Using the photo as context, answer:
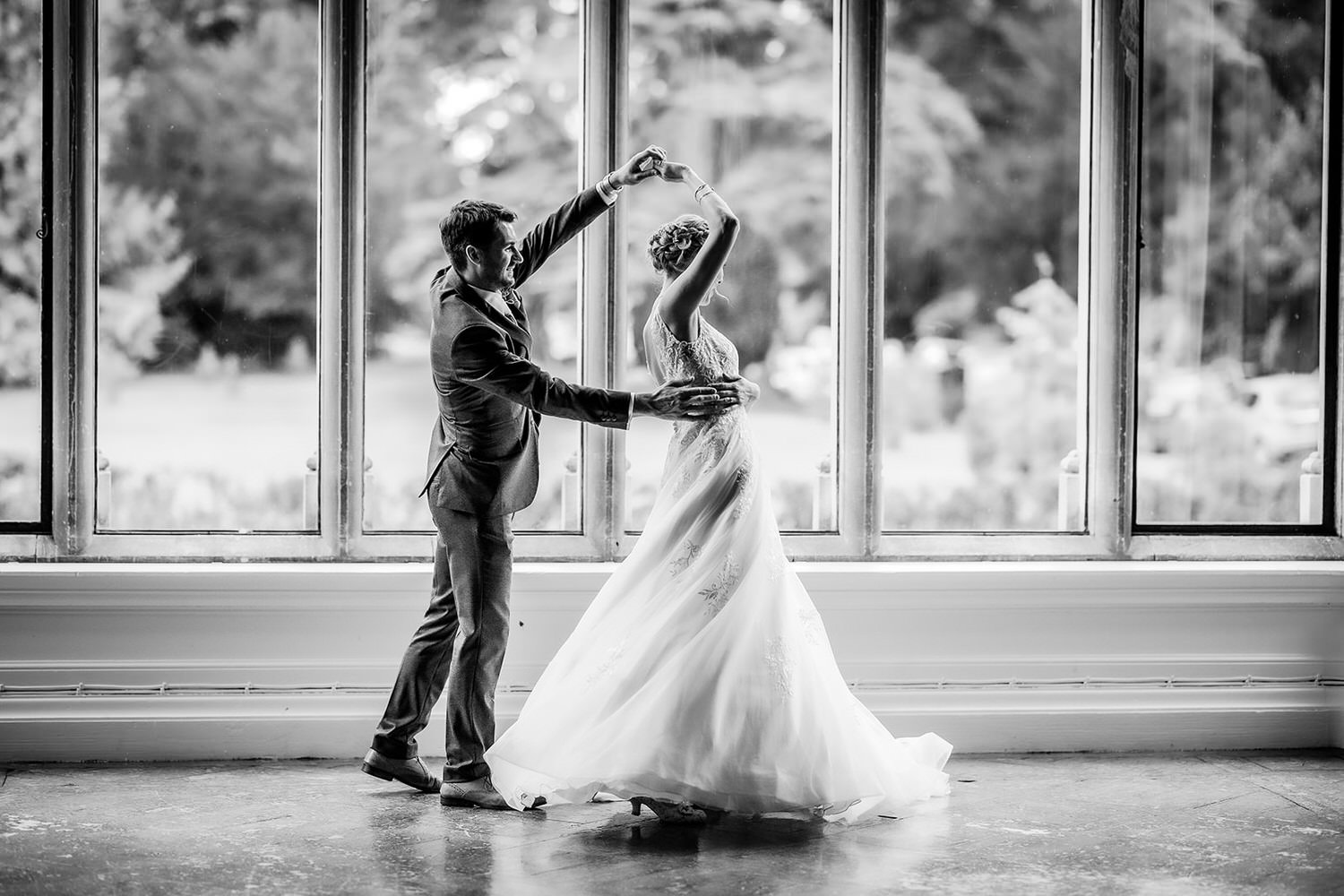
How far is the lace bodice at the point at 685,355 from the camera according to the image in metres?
3.68

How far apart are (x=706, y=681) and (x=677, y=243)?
1.20 metres

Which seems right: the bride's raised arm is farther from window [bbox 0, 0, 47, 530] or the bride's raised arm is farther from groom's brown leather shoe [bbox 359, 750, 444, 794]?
window [bbox 0, 0, 47, 530]

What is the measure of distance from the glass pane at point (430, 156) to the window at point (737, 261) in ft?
0.04

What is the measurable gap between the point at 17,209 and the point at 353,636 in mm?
1793

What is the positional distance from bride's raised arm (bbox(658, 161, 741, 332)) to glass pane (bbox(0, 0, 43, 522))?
7.30 feet

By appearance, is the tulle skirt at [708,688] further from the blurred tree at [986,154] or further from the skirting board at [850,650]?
the blurred tree at [986,154]

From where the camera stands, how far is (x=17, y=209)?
437cm

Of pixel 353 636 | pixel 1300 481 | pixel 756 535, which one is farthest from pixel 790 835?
pixel 1300 481

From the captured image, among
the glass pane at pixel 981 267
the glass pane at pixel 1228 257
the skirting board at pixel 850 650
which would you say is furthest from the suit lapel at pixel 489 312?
the glass pane at pixel 1228 257

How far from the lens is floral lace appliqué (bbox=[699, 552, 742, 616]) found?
137 inches

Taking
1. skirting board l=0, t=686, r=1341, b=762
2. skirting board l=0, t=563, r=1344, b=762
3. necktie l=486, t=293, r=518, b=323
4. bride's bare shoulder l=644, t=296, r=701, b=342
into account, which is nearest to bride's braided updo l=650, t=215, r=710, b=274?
bride's bare shoulder l=644, t=296, r=701, b=342

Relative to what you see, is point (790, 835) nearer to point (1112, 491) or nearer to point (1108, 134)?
point (1112, 491)

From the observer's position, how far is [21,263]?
172 inches

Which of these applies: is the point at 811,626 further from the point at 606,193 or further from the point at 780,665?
the point at 606,193
